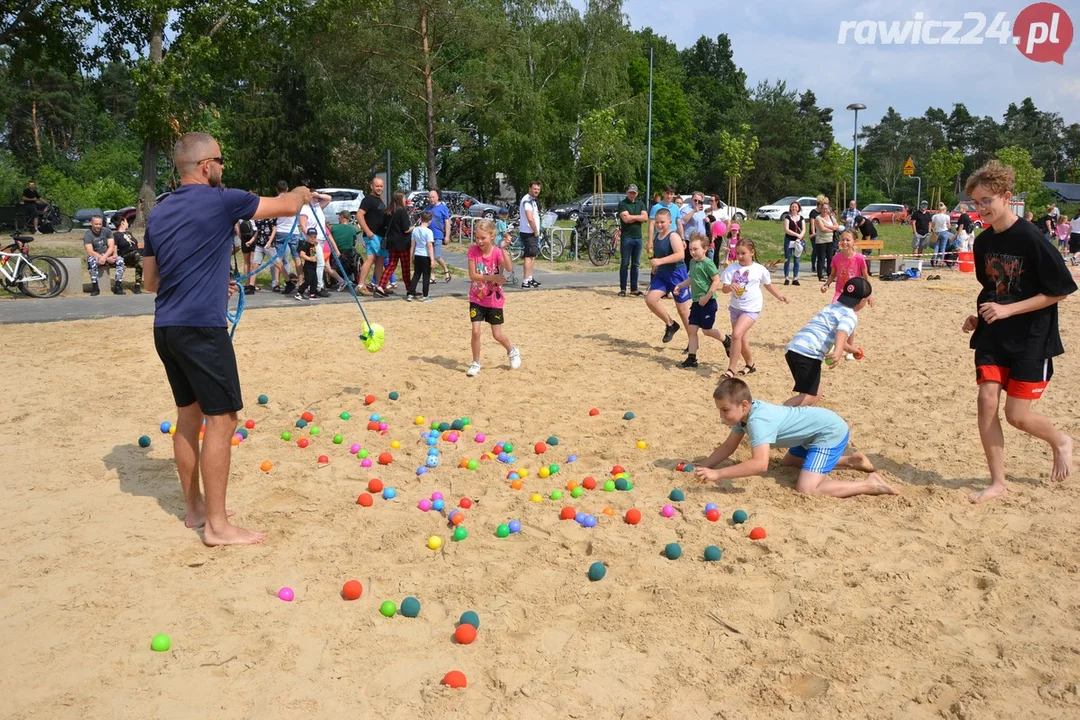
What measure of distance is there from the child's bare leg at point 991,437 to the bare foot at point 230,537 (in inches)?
176

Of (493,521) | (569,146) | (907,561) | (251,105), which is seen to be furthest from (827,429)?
(251,105)

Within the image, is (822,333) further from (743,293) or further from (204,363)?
(204,363)

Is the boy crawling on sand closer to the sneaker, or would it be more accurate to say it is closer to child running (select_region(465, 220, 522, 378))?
child running (select_region(465, 220, 522, 378))

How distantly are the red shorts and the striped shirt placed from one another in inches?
49.6

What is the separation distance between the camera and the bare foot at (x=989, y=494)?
17.5ft

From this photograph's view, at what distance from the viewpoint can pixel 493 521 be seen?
5207mm

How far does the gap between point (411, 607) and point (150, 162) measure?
25.5 metres

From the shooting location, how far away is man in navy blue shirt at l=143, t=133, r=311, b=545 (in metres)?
4.45

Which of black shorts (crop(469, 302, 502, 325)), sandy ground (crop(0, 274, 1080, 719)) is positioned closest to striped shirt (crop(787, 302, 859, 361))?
sandy ground (crop(0, 274, 1080, 719))

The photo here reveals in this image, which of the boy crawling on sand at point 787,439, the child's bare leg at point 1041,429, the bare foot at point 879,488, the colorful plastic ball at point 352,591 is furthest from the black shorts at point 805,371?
the colorful plastic ball at point 352,591

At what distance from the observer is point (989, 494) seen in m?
5.34

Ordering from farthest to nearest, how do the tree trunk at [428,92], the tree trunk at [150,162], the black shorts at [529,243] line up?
the tree trunk at [428,92] → the tree trunk at [150,162] → the black shorts at [529,243]

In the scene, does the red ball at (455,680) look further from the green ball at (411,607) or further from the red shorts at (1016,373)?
the red shorts at (1016,373)

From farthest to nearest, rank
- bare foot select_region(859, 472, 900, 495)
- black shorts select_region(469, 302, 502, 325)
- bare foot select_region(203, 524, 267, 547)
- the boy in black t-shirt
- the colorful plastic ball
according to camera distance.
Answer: black shorts select_region(469, 302, 502, 325) → bare foot select_region(859, 472, 900, 495) → the boy in black t-shirt → bare foot select_region(203, 524, 267, 547) → the colorful plastic ball
